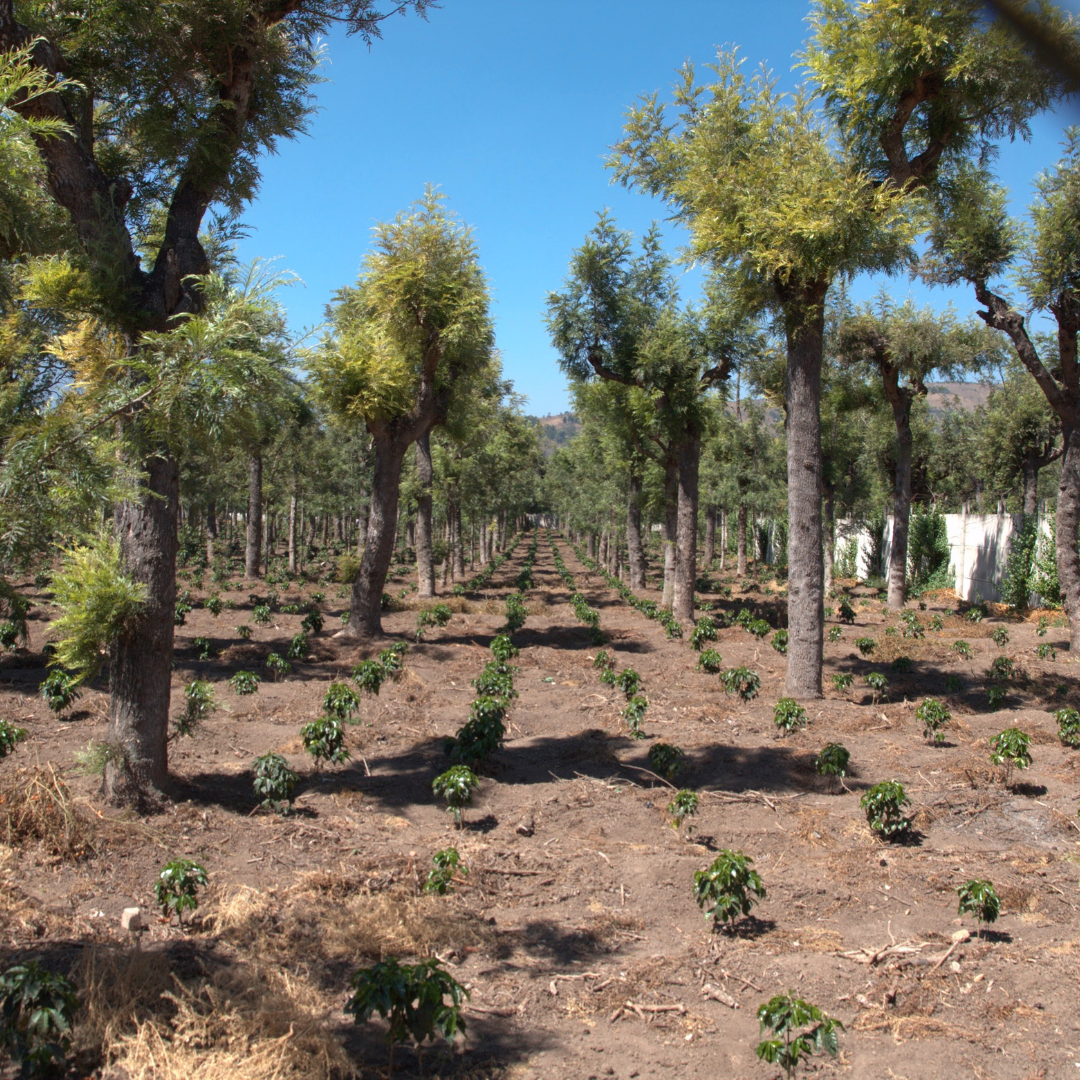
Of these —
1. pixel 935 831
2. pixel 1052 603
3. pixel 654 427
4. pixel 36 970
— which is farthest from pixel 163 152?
pixel 1052 603

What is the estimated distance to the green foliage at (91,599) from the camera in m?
5.67

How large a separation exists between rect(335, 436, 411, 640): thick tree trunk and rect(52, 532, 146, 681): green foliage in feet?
28.7

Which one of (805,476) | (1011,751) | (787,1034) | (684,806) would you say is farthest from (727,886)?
(805,476)

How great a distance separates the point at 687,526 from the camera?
17.3 meters

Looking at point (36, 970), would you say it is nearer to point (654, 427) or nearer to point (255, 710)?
point (255, 710)

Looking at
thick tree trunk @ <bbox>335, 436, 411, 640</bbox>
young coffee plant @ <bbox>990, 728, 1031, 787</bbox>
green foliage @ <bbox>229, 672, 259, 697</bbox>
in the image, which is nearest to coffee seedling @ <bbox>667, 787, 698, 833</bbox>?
young coffee plant @ <bbox>990, 728, 1031, 787</bbox>

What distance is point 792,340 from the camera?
35.0 ft

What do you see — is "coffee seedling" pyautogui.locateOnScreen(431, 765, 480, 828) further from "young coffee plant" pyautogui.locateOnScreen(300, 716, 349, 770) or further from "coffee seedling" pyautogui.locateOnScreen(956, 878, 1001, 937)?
"coffee seedling" pyautogui.locateOnScreen(956, 878, 1001, 937)

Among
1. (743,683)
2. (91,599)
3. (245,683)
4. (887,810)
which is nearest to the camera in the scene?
(91,599)

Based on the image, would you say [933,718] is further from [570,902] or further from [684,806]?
[570,902]

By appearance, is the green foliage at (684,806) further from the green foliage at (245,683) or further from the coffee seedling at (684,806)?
the green foliage at (245,683)

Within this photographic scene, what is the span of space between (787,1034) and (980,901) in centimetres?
196

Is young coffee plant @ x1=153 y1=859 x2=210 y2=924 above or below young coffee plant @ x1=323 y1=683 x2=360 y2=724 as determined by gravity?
below

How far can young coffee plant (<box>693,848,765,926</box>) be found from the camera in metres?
4.83
